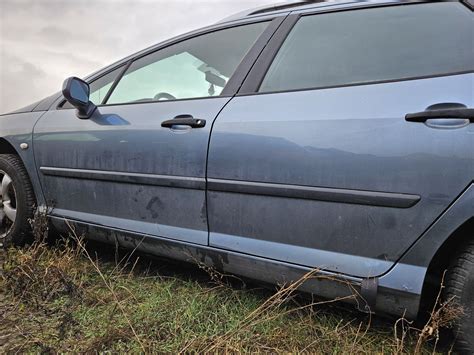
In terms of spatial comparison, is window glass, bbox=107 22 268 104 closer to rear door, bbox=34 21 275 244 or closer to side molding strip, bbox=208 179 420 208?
rear door, bbox=34 21 275 244

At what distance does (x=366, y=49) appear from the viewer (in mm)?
1579

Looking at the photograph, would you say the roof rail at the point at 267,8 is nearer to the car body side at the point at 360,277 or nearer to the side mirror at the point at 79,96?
the car body side at the point at 360,277

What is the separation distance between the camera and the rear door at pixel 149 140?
5.76 feet

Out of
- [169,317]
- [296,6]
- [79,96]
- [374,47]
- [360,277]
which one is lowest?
[169,317]

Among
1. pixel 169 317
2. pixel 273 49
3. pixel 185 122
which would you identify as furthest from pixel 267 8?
pixel 169 317

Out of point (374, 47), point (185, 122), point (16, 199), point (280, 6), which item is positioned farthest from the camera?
point (16, 199)

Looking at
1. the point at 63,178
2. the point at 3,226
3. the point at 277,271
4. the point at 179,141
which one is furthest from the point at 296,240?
the point at 3,226

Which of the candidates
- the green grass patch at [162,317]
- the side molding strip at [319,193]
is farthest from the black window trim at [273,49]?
the green grass patch at [162,317]

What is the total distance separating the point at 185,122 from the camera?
5.79 ft

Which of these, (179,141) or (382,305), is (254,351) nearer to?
(382,305)

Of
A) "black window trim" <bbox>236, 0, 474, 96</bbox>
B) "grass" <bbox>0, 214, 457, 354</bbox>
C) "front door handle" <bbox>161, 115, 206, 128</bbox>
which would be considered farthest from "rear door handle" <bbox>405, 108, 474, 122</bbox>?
"front door handle" <bbox>161, 115, 206, 128</bbox>

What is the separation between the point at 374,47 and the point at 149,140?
1108 mm

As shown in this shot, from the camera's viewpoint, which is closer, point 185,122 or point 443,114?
point 443,114

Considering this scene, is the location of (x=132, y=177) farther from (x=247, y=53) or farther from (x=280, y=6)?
(x=280, y=6)
